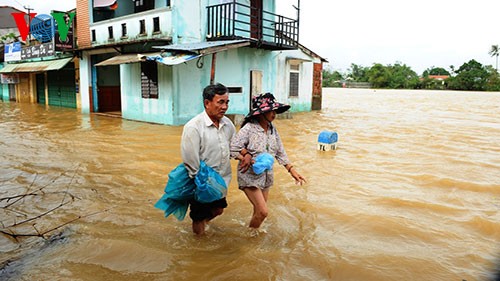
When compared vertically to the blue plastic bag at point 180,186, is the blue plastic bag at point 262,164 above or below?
above

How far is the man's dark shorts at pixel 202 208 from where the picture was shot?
359 cm

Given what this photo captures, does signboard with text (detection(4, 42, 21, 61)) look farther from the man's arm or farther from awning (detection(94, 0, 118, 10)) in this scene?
the man's arm

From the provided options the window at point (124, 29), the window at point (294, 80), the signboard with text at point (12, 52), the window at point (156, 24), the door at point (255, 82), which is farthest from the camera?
the signboard with text at point (12, 52)

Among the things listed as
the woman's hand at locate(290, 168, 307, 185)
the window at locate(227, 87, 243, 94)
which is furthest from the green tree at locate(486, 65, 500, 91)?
the woman's hand at locate(290, 168, 307, 185)

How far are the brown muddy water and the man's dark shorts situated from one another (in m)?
0.33

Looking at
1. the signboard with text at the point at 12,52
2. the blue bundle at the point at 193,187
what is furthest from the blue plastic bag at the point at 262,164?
the signboard with text at the point at 12,52

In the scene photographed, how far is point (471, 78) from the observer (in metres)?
57.6

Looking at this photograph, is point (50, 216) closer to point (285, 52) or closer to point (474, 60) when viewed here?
point (285, 52)

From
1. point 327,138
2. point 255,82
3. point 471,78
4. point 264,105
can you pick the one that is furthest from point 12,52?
point 471,78

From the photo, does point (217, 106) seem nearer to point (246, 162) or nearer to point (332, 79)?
point (246, 162)

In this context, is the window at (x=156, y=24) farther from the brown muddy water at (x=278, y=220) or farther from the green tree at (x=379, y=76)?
the green tree at (x=379, y=76)

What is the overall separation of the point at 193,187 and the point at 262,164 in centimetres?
64

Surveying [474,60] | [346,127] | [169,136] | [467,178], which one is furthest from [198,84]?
[474,60]

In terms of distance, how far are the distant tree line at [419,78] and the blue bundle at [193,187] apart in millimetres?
63523
